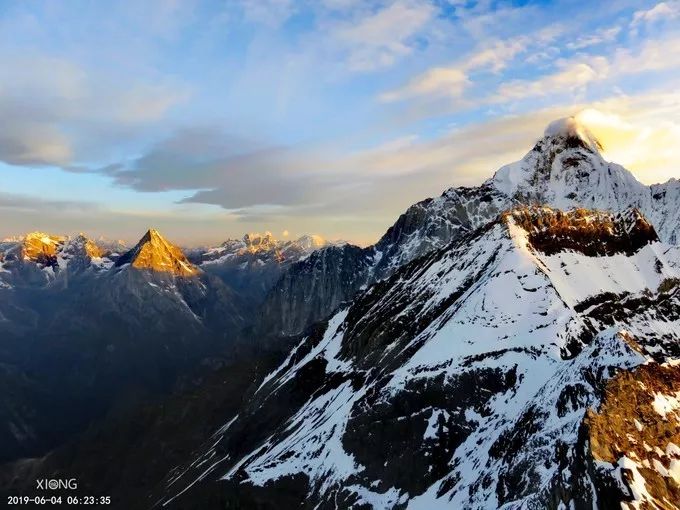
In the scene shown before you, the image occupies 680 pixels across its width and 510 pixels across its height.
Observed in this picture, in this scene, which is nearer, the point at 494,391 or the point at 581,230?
the point at 494,391

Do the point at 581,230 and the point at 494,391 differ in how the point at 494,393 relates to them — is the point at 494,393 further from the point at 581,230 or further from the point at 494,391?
the point at 581,230

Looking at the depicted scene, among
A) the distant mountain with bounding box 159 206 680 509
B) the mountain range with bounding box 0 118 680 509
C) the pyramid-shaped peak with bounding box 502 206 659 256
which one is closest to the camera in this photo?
the mountain range with bounding box 0 118 680 509

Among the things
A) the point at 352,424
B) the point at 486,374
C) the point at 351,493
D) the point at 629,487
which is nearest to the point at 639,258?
the point at 486,374

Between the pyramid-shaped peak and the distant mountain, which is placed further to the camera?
the pyramid-shaped peak

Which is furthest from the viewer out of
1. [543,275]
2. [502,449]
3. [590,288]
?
[590,288]

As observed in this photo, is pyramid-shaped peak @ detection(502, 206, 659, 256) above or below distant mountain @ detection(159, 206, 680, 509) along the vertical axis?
above

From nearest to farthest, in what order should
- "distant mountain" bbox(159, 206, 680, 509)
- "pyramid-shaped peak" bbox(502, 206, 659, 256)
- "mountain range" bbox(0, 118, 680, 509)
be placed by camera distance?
"mountain range" bbox(0, 118, 680, 509) < "distant mountain" bbox(159, 206, 680, 509) < "pyramid-shaped peak" bbox(502, 206, 659, 256)

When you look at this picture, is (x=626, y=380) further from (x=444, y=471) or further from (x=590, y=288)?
(x=590, y=288)

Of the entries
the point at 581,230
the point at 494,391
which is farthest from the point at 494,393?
the point at 581,230
